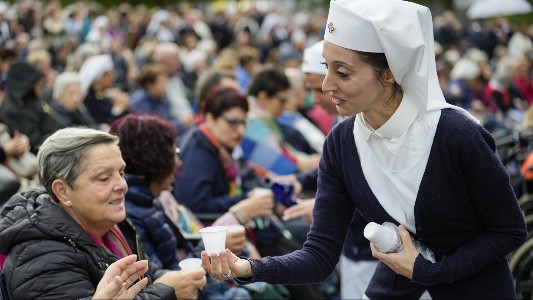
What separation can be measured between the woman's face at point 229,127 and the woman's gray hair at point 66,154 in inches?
74.5

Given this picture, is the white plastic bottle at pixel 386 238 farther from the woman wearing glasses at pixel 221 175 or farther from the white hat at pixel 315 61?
the white hat at pixel 315 61

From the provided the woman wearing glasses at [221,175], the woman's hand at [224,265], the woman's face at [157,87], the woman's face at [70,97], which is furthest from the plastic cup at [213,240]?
the woman's face at [157,87]

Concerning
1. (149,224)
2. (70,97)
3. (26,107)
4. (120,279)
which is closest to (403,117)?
(120,279)

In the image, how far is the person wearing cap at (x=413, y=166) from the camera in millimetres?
2291

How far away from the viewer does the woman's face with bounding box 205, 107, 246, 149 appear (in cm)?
476

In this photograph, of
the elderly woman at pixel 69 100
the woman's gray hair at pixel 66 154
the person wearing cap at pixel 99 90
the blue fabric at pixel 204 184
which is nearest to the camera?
the woman's gray hair at pixel 66 154

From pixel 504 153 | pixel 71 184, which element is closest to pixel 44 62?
pixel 504 153

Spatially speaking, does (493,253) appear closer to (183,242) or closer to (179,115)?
(183,242)

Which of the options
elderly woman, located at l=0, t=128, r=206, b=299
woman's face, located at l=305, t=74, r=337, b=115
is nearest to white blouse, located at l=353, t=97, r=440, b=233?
elderly woman, located at l=0, t=128, r=206, b=299

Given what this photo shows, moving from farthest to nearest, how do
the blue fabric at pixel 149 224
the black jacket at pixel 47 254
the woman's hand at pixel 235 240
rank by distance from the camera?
the woman's hand at pixel 235 240
the blue fabric at pixel 149 224
the black jacket at pixel 47 254

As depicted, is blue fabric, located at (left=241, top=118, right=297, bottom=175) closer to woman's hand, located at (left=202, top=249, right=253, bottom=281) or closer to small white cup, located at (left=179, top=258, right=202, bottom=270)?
small white cup, located at (left=179, top=258, right=202, bottom=270)

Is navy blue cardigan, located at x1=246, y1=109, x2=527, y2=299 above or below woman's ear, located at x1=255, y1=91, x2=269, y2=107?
above

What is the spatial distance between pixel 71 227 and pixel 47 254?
0.16 meters

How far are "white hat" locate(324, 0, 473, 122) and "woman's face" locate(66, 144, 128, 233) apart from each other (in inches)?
40.3
